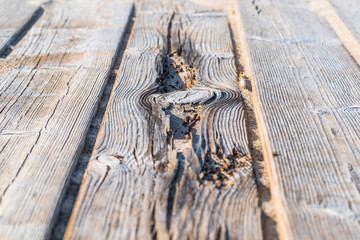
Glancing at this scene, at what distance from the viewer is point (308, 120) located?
5.36 feet

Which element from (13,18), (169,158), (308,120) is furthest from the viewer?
(13,18)

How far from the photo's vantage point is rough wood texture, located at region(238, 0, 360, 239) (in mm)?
1204

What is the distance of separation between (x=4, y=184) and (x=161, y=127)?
0.69 meters

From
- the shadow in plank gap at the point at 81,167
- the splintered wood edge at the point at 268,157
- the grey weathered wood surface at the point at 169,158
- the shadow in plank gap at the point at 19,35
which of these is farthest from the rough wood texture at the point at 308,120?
the shadow in plank gap at the point at 19,35

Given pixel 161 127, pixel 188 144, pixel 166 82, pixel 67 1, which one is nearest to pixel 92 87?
pixel 166 82

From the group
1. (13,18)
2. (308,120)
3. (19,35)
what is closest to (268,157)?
(308,120)

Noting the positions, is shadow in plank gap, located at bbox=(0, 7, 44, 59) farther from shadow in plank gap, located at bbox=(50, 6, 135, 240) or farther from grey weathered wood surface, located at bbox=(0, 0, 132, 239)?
shadow in plank gap, located at bbox=(50, 6, 135, 240)

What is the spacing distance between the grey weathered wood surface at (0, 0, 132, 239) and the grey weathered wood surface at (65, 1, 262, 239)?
121 mm

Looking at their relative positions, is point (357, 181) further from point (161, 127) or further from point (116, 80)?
point (116, 80)

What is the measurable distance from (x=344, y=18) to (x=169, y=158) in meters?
Result: 1.93

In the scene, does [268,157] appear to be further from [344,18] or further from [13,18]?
[13,18]

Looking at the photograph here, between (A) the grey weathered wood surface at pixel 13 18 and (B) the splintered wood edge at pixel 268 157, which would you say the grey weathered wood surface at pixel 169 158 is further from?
(A) the grey weathered wood surface at pixel 13 18

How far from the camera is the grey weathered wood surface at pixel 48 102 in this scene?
1263mm

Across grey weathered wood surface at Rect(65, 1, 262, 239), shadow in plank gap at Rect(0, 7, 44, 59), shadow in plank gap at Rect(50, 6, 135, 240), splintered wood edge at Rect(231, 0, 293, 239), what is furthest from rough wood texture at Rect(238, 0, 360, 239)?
shadow in plank gap at Rect(0, 7, 44, 59)
